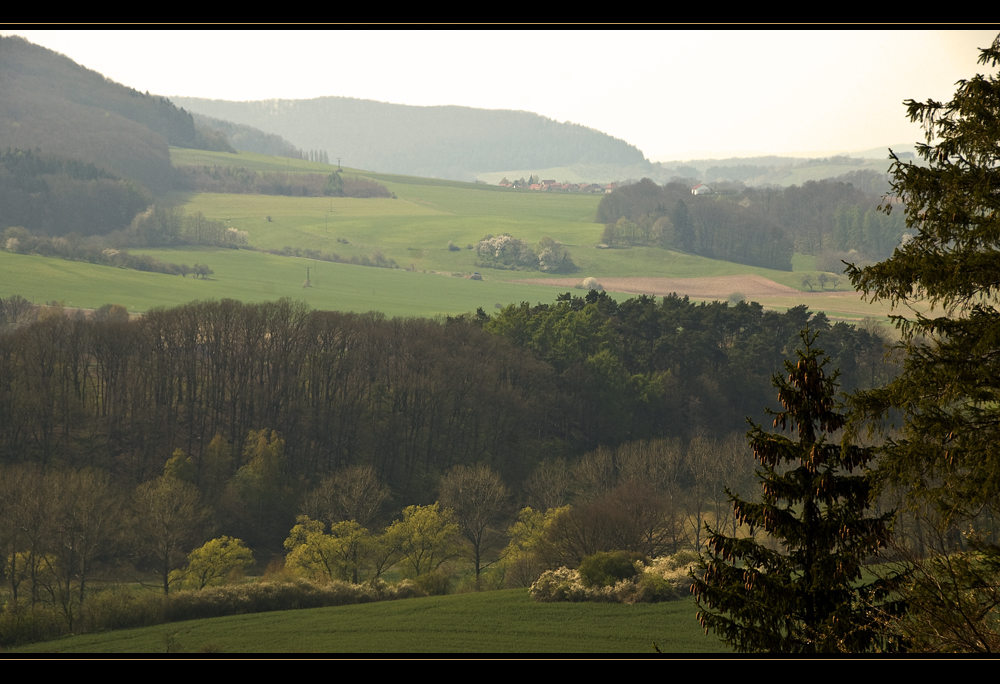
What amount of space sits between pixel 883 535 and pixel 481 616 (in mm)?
30536

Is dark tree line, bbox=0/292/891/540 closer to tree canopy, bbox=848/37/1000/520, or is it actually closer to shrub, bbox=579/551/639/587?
shrub, bbox=579/551/639/587

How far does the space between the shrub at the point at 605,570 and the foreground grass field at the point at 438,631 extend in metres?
1.85

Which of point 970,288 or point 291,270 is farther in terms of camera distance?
point 291,270

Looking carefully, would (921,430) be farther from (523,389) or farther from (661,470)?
(523,389)

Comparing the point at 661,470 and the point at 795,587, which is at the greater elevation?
the point at 795,587

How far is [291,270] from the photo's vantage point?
Result: 138m

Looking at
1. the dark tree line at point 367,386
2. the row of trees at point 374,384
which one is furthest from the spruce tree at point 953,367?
the row of trees at point 374,384

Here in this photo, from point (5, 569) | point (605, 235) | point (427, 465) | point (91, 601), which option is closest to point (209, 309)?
point (427, 465)

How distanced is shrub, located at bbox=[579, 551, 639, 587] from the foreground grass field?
1.85 metres

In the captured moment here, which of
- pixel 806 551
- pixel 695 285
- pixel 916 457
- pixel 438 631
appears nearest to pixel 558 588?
pixel 438 631

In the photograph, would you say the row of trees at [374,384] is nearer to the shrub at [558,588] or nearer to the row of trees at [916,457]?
the shrub at [558,588]

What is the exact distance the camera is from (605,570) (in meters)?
43.1

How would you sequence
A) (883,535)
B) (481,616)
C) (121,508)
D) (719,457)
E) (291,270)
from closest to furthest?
(883,535)
(481,616)
(121,508)
(719,457)
(291,270)

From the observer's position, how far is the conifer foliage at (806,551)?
40.6 ft
